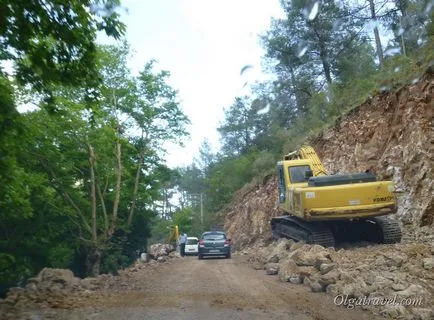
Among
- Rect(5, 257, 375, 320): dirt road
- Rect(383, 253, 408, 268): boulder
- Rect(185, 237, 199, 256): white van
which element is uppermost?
→ Rect(185, 237, 199, 256): white van

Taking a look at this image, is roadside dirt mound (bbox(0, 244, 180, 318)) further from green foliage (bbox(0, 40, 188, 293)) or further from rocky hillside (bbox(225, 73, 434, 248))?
rocky hillside (bbox(225, 73, 434, 248))

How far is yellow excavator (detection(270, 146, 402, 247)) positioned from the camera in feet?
47.7

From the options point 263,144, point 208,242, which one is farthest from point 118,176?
point 263,144

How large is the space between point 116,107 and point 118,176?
11.7ft

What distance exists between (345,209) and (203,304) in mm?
6671

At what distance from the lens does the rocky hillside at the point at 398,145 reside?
52.3 ft

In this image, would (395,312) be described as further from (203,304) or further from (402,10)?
(402,10)

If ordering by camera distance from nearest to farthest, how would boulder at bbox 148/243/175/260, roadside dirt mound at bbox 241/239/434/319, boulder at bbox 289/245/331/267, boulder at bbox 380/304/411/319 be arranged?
boulder at bbox 380/304/411/319 < roadside dirt mound at bbox 241/239/434/319 < boulder at bbox 289/245/331/267 < boulder at bbox 148/243/175/260

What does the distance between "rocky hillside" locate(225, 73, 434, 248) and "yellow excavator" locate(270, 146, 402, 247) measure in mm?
1109

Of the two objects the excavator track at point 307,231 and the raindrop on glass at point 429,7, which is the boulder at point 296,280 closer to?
the excavator track at point 307,231

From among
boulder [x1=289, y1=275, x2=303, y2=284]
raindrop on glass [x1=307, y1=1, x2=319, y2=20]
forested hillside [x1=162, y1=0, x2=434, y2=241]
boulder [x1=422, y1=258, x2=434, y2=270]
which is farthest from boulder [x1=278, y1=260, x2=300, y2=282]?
raindrop on glass [x1=307, y1=1, x2=319, y2=20]

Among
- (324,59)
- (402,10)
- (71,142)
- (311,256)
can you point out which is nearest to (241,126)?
(324,59)

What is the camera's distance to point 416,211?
1584 cm

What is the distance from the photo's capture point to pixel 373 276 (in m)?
9.82
